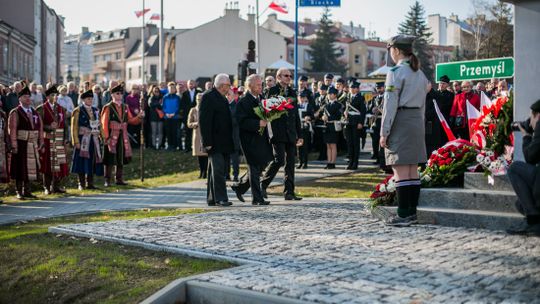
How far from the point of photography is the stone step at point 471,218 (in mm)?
9656

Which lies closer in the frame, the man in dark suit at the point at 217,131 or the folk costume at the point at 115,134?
the man in dark suit at the point at 217,131

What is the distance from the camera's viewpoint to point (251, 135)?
13898 millimetres

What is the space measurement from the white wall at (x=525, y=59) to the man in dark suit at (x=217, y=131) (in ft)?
17.1

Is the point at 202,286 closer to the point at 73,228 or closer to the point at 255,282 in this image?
the point at 255,282

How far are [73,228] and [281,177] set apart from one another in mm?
9166

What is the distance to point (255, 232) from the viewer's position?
396 inches

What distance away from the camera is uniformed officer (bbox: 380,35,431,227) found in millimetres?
10195

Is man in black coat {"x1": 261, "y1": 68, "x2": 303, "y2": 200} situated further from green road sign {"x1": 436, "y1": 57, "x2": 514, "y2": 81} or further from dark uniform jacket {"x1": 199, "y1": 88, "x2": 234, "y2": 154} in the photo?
green road sign {"x1": 436, "y1": 57, "x2": 514, "y2": 81}

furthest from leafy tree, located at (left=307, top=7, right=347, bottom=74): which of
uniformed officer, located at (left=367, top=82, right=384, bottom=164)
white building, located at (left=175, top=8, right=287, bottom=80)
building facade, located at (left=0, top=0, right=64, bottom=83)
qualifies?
uniformed officer, located at (left=367, top=82, right=384, bottom=164)

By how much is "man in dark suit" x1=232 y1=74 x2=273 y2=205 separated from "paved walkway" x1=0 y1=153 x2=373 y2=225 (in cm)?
74

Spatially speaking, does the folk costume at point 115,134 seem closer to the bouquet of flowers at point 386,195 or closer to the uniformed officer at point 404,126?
the bouquet of flowers at point 386,195

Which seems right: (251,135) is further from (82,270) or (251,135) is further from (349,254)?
(349,254)

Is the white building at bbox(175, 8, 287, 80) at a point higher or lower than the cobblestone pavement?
higher

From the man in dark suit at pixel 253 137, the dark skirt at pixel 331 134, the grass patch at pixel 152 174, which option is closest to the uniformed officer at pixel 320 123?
the dark skirt at pixel 331 134
